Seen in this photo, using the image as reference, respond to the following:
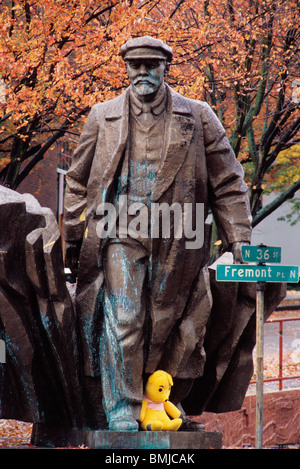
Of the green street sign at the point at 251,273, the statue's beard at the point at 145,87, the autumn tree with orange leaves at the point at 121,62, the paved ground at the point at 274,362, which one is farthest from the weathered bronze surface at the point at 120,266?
the autumn tree with orange leaves at the point at 121,62

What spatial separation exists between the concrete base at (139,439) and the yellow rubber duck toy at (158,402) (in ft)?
0.52

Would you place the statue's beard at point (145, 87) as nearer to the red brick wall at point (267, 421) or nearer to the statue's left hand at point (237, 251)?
the statue's left hand at point (237, 251)

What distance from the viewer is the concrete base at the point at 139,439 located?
729 centimetres

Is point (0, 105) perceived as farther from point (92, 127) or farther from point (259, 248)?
point (259, 248)

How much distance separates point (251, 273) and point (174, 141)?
51.1 inches

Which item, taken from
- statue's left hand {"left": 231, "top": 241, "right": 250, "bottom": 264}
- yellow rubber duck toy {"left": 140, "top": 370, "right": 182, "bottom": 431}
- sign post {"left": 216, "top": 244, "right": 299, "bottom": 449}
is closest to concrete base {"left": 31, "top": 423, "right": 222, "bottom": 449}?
yellow rubber duck toy {"left": 140, "top": 370, "right": 182, "bottom": 431}

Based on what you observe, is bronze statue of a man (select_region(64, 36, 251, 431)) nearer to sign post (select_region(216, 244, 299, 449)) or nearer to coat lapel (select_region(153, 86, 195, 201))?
coat lapel (select_region(153, 86, 195, 201))

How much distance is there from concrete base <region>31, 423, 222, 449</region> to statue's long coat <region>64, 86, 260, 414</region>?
1.80ft


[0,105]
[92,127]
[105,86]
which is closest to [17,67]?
[0,105]

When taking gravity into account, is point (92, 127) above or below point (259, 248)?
above

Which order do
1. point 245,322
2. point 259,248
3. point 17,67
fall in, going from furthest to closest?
point 17,67 < point 245,322 < point 259,248

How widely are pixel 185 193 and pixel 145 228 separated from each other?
17.5 inches

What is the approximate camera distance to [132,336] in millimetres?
7527

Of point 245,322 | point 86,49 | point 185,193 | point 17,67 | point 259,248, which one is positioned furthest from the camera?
point 86,49
